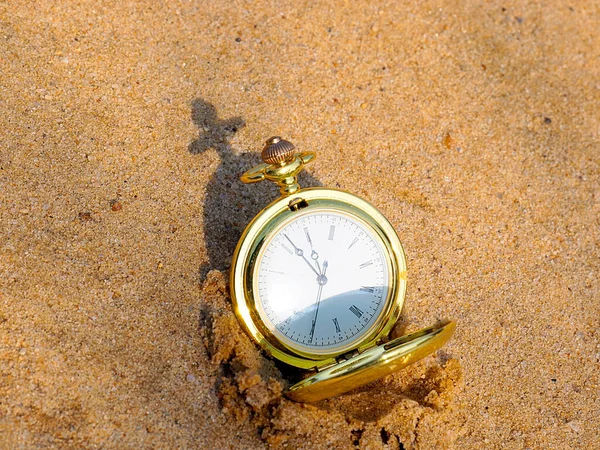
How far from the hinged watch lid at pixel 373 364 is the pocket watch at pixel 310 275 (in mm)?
96

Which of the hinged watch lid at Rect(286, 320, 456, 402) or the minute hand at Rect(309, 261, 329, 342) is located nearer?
the hinged watch lid at Rect(286, 320, 456, 402)

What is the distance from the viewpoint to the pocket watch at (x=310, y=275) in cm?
181

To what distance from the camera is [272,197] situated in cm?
219

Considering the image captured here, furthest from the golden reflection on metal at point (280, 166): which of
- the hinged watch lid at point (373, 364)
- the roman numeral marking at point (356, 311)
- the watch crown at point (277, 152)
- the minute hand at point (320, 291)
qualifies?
the hinged watch lid at point (373, 364)

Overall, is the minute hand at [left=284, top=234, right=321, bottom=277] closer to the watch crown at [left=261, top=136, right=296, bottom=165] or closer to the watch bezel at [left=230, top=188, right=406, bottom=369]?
the watch bezel at [left=230, top=188, right=406, bottom=369]

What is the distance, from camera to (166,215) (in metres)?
2.04

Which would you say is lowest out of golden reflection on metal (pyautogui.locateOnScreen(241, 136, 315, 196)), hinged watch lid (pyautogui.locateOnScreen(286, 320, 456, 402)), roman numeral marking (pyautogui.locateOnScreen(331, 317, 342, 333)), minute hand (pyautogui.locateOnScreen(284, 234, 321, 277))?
hinged watch lid (pyautogui.locateOnScreen(286, 320, 456, 402))

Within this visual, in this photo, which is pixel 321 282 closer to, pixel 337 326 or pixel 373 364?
pixel 337 326

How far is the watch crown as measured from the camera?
178cm

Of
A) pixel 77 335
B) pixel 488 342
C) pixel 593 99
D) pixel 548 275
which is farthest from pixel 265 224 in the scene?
pixel 593 99

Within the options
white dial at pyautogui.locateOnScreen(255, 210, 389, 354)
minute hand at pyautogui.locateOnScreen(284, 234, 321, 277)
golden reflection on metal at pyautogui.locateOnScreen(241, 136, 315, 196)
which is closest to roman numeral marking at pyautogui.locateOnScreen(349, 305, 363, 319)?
white dial at pyautogui.locateOnScreen(255, 210, 389, 354)

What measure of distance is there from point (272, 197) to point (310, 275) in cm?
45

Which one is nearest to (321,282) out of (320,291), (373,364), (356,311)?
(320,291)

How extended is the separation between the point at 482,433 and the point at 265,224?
849mm
